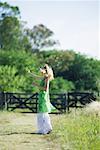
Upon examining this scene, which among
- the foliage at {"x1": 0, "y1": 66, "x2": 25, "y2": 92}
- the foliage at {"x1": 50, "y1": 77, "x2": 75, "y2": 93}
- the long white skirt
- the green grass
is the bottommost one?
the foliage at {"x1": 50, "y1": 77, "x2": 75, "y2": 93}

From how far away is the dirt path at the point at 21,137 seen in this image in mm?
12030

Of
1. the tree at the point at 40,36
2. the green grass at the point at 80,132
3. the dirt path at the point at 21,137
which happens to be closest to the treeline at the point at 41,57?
the tree at the point at 40,36

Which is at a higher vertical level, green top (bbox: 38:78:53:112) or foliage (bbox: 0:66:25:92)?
green top (bbox: 38:78:53:112)

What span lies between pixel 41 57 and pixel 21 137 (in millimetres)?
43081

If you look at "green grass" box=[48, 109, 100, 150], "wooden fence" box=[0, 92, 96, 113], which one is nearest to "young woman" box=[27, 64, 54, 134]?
"green grass" box=[48, 109, 100, 150]

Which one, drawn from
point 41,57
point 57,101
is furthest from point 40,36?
point 57,101

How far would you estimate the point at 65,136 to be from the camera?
1162cm

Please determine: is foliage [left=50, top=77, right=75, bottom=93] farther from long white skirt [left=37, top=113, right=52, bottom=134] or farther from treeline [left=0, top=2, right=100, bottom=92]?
long white skirt [left=37, top=113, right=52, bottom=134]

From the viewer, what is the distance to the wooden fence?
895 inches

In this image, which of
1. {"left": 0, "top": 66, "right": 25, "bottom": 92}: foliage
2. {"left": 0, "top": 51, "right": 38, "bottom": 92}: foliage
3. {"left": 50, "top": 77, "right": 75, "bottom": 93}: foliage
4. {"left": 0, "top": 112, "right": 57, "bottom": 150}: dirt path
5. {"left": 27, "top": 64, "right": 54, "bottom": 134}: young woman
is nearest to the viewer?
{"left": 0, "top": 112, "right": 57, "bottom": 150}: dirt path

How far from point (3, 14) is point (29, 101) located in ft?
102

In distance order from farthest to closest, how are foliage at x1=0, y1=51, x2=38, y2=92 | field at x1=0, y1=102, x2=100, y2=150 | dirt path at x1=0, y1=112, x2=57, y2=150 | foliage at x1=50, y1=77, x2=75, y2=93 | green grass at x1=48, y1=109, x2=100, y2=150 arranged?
1. foliage at x1=50, y1=77, x2=75, y2=93
2. foliage at x1=0, y1=51, x2=38, y2=92
3. dirt path at x1=0, y1=112, x2=57, y2=150
4. field at x1=0, y1=102, x2=100, y2=150
5. green grass at x1=48, y1=109, x2=100, y2=150

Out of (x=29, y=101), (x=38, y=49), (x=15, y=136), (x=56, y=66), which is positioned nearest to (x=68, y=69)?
(x=56, y=66)

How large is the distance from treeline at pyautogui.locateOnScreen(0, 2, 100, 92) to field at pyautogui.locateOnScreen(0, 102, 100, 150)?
98.6 ft
